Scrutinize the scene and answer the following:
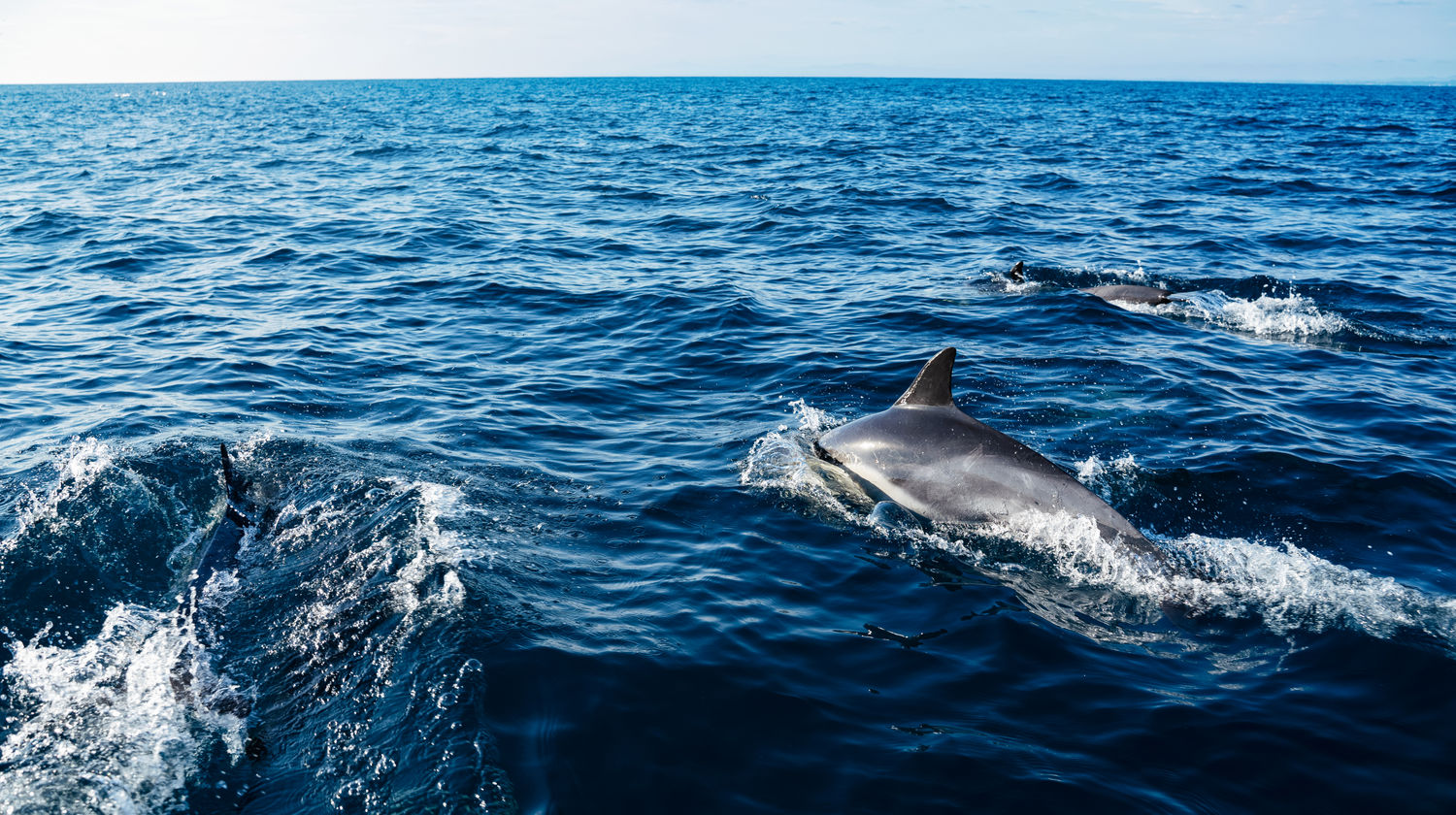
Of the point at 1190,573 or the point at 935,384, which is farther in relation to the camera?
the point at 935,384

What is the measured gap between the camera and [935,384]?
8703mm

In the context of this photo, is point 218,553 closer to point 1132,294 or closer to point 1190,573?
point 1190,573

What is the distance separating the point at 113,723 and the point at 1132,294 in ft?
51.6

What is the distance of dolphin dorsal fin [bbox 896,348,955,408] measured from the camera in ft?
28.0

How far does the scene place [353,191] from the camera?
95.2 feet

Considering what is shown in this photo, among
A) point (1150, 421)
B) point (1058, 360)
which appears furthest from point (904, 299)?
point (1150, 421)

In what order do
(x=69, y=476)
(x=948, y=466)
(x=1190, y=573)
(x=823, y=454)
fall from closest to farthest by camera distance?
(x=1190, y=573)
(x=948, y=466)
(x=69, y=476)
(x=823, y=454)

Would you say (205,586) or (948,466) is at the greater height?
(948,466)

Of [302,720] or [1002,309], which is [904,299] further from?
[302,720]

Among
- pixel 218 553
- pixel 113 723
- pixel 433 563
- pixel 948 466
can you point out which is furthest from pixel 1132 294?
pixel 113 723

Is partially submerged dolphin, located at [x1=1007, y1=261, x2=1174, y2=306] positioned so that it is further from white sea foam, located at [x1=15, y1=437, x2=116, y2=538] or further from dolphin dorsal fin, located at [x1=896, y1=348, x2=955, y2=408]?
white sea foam, located at [x1=15, y1=437, x2=116, y2=538]

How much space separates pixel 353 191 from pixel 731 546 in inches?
1015

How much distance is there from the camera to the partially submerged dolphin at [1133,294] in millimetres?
15766

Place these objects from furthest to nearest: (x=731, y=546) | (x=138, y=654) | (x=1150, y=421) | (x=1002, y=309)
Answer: (x=1002, y=309)
(x=1150, y=421)
(x=731, y=546)
(x=138, y=654)
